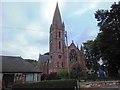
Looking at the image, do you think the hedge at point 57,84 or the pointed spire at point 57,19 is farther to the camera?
the pointed spire at point 57,19

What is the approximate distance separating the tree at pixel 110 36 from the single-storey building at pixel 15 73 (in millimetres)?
12315

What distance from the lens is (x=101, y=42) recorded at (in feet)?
129

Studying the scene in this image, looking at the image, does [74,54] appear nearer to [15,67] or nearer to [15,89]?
[15,67]

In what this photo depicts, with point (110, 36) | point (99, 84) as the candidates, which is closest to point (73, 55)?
point (110, 36)

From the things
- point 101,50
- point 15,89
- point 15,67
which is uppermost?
point 101,50

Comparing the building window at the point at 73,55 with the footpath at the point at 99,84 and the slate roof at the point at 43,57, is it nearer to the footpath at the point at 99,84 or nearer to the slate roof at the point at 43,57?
the slate roof at the point at 43,57

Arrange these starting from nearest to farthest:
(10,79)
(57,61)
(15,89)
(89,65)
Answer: (15,89) → (10,79) → (89,65) → (57,61)

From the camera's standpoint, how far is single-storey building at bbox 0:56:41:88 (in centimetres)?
3709

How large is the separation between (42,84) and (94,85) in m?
5.82

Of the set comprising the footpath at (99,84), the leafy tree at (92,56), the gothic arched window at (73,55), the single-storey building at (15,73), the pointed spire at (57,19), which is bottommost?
the footpath at (99,84)

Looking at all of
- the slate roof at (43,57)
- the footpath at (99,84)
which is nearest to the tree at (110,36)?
the footpath at (99,84)

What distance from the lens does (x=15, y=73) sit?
3778 centimetres

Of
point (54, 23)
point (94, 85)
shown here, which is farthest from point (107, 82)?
point (54, 23)

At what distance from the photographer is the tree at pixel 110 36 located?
3747cm
